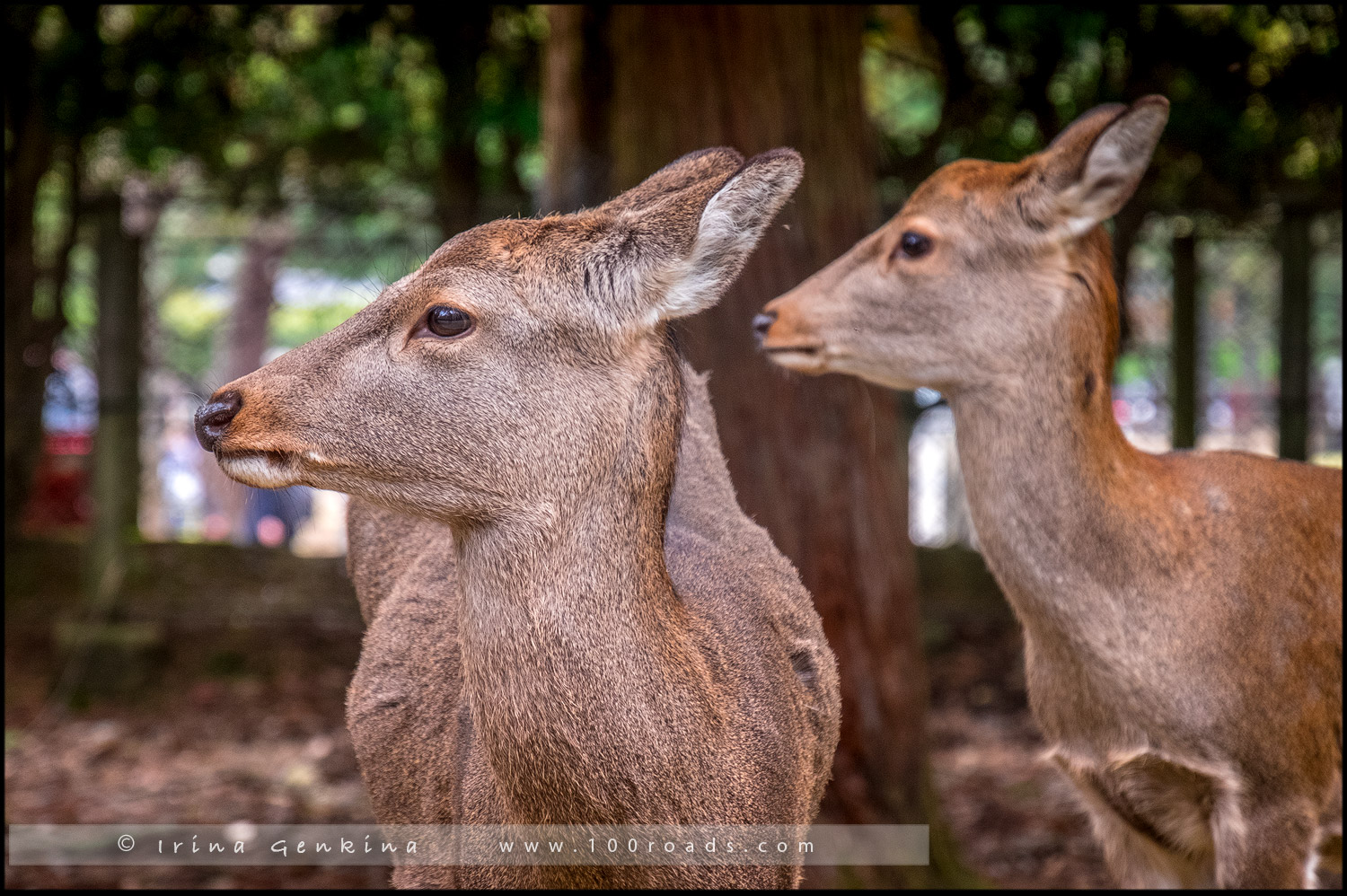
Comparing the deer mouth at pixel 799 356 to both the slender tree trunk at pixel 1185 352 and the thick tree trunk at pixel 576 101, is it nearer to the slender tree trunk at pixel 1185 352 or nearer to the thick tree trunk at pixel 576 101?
the thick tree trunk at pixel 576 101

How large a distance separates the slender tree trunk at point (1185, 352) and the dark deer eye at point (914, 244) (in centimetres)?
133

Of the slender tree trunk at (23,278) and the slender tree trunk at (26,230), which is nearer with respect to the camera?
the slender tree trunk at (26,230)

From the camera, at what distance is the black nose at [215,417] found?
1494 mm

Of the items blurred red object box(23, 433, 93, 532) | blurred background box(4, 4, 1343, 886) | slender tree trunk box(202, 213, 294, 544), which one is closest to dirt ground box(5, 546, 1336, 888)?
blurred background box(4, 4, 1343, 886)

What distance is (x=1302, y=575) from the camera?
2.62 meters

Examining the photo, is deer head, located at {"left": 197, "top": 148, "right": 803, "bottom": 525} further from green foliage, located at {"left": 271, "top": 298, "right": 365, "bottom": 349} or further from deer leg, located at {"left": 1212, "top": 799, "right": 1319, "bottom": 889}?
deer leg, located at {"left": 1212, "top": 799, "right": 1319, "bottom": 889}

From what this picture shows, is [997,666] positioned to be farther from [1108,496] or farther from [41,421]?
[41,421]

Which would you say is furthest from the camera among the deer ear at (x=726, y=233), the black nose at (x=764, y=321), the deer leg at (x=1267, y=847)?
the deer leg at (x=1267, y=847)

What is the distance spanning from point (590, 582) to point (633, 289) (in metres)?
0.40

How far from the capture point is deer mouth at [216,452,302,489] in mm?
1516

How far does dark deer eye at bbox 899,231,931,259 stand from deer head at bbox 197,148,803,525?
668mm

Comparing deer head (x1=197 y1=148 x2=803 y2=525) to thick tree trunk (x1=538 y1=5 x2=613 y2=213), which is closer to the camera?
deer head (x1=197 y1=148 x2=803 y2=525)

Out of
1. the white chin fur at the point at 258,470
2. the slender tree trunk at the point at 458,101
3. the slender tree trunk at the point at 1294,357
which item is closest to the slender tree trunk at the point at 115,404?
the slender tree trunk at the point at 458,101

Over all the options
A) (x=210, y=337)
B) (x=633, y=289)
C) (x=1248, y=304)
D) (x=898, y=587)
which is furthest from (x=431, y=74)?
(x=1248, y=304)
